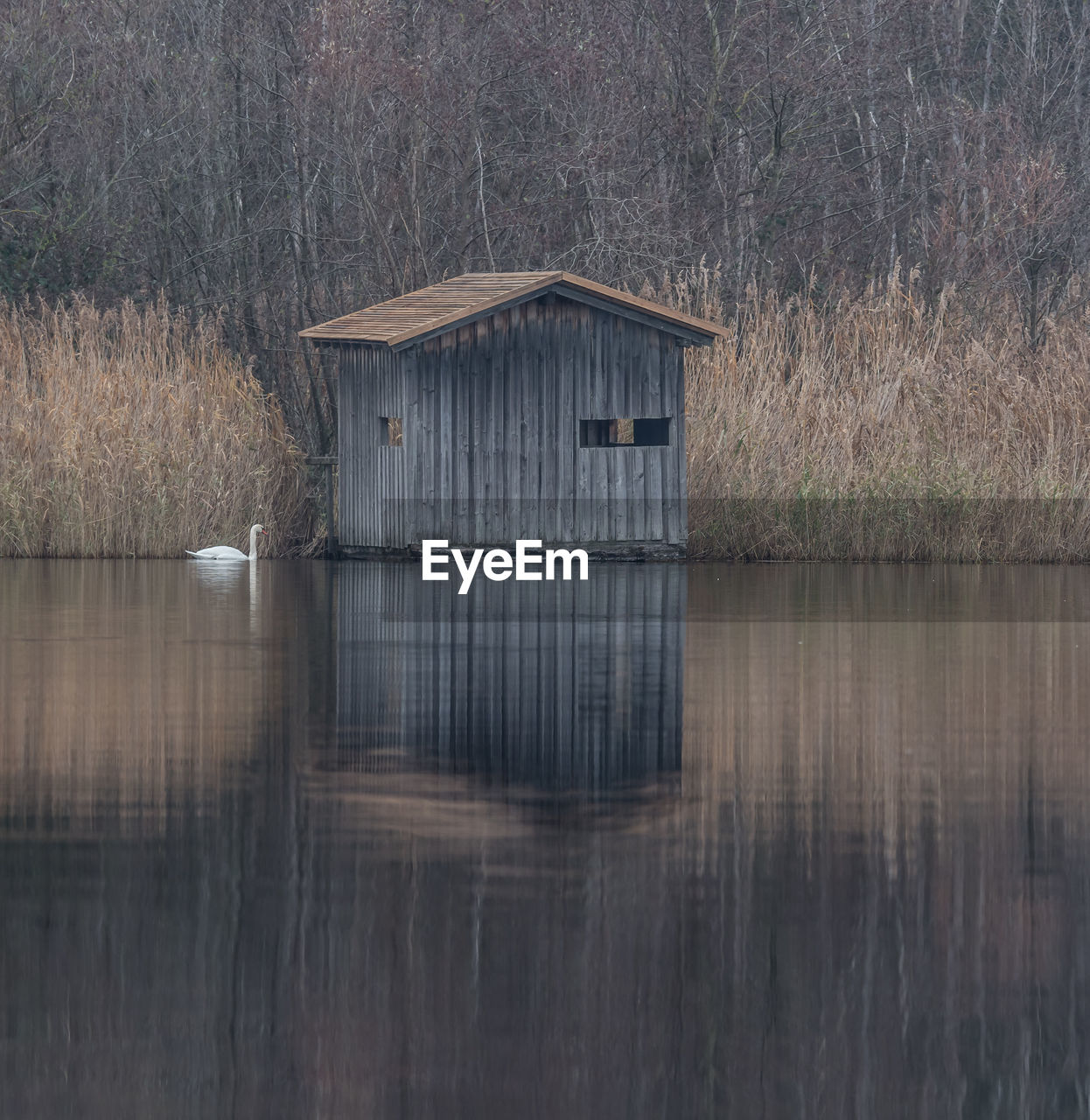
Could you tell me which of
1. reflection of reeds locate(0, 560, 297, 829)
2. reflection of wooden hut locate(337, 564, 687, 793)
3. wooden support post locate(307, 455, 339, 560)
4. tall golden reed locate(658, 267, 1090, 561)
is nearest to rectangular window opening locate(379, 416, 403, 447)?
wooden support post locate(307, 455, 339, 560)

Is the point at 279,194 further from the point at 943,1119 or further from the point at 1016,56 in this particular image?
the point at 943,1119

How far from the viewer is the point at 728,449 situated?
2398 centimetres

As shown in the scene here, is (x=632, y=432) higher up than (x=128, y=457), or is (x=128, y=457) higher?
(x=632, y=432)

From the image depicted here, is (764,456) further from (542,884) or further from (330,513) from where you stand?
(542,884)

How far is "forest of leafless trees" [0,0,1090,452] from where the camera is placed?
31.8 metres

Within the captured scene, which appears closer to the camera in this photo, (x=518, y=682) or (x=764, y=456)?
(x=518, y=682)

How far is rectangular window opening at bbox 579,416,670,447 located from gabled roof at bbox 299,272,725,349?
1149mm

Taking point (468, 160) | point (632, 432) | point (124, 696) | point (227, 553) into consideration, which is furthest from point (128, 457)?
point (124, 696)

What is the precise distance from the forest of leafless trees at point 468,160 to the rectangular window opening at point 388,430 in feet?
18.9

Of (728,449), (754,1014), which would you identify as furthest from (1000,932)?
(728,449)

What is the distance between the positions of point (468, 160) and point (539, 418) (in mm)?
11160

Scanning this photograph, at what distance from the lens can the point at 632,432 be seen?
26.0 m

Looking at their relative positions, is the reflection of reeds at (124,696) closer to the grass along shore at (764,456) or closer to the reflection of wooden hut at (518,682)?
the reflection of wooden hut at (518,682)

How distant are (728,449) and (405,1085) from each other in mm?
19563
